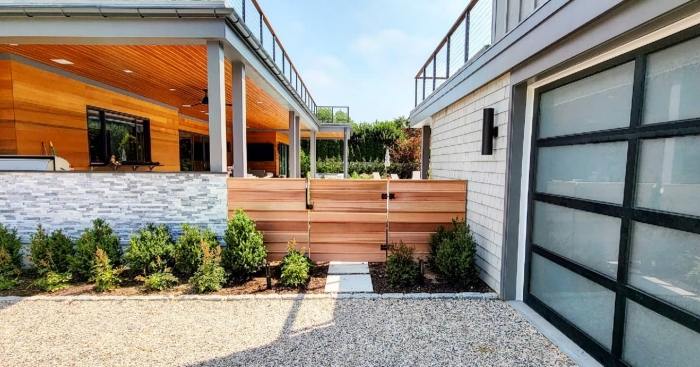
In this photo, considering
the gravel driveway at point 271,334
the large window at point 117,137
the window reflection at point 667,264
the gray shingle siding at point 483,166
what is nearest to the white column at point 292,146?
the large window at point 117,137

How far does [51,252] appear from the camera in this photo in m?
4.24

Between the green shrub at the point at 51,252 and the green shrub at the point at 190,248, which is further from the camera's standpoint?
→ the green shrub at the point at 190,248

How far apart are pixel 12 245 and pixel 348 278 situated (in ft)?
15.0

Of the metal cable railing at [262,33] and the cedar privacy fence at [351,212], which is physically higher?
the metal cable railing at [262,33]

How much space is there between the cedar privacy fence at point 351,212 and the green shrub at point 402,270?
0.68 m

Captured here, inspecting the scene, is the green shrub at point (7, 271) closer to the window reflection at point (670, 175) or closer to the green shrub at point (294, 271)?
the green shrub at point (294, 271)

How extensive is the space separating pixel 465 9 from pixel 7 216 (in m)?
7.64

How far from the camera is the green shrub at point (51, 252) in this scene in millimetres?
4211

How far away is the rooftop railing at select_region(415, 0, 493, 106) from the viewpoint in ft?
15.4

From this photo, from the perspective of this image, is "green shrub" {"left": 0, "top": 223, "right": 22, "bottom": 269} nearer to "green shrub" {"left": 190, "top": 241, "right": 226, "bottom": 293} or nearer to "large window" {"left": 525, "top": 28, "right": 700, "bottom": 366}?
"green shrub" {"left": 190, "top": 241, "right": 226, "bottom": 293}

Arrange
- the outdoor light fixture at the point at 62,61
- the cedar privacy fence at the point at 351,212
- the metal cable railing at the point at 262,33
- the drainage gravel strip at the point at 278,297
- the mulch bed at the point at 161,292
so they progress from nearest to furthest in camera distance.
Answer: the drainage gravel strip at the point at 278,297 < the mulch bed at the point at 161,292 < the cedar privacy fence at the point at 351,212 < the metal cable railing at the point at 262,33 < the outdoor light fixture at the point at 62,61

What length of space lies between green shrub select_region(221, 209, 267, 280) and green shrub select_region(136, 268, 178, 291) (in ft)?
2.15

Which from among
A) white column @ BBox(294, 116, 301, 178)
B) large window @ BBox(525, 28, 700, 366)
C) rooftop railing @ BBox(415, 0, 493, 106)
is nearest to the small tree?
large window @ BBox(525, 28, 700, 366)

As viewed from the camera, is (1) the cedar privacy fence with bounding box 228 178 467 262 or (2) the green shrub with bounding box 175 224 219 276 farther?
(1) the cedar privacy fence with bounding box 228 178 467 262
